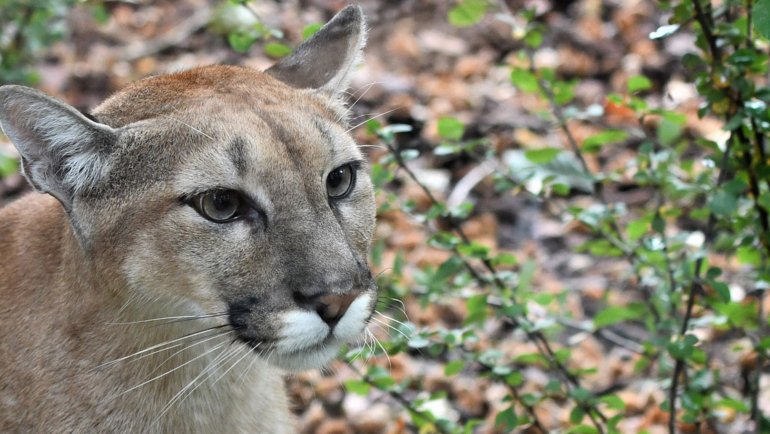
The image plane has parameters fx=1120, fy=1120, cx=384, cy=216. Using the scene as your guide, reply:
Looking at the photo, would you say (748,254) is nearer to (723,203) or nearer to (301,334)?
(723,203)

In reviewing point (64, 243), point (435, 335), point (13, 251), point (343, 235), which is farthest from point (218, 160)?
point (435, 335)

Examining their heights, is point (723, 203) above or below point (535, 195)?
above

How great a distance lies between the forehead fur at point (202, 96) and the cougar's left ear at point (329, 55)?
23 cm

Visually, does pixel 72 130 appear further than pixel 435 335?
No

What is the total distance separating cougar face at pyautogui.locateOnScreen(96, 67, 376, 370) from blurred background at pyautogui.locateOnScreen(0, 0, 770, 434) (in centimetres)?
51

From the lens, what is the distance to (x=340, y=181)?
407 cm

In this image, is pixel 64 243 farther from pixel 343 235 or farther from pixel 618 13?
pixel 618 13

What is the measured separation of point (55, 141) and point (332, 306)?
1129 millimetres

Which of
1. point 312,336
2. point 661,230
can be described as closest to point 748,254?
point 661,230

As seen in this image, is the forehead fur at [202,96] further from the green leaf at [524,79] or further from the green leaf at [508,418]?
the green leaf at [508,418]

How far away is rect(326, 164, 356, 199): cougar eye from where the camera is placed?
4.03 m

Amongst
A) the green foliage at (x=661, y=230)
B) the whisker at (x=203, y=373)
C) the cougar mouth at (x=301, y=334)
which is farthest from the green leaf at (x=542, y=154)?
the whisker at (x=203, y=373)

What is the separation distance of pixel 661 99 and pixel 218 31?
3832 millimetres

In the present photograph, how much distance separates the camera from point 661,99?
8.38 meters
